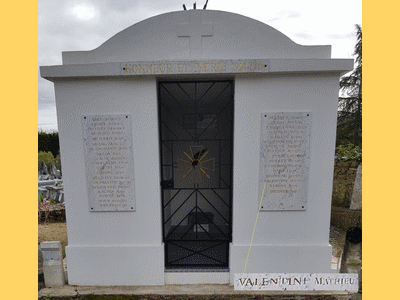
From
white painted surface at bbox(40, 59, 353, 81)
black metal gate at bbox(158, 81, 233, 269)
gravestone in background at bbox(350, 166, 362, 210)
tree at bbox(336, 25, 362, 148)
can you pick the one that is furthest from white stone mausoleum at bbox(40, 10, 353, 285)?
tree at bbox(336, 25, 362, 148)

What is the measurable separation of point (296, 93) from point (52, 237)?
6.93m

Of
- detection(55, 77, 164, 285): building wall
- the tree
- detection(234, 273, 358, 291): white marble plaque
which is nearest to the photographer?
detection(55, 77, 164, 285): building wall

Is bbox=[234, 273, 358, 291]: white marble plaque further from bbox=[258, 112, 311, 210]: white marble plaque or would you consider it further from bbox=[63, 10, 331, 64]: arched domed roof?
bbox=[63, 10, 331, 64]: arched domed roof

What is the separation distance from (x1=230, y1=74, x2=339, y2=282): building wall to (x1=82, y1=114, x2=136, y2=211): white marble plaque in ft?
5.65

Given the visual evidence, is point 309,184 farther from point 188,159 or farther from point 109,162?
point 109,162

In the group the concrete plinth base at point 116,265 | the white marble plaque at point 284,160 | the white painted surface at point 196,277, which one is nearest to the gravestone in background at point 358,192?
the white marble plaque at point 284,160

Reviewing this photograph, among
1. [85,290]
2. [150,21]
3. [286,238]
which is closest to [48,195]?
[85,290]

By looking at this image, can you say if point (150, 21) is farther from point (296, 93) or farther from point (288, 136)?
point (288, 136)

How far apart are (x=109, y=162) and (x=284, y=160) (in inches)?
109

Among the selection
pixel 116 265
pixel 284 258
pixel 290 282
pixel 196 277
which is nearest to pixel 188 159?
pixel 196 277

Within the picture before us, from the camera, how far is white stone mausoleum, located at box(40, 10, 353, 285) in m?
3.45

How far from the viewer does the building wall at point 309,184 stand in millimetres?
3488

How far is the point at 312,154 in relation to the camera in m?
3.59

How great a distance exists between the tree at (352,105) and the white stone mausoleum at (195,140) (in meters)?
8.30
